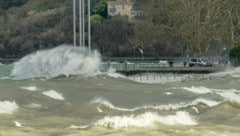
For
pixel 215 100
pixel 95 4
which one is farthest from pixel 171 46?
pixel 215 100

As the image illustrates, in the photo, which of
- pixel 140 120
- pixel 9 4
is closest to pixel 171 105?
pixel 140 120

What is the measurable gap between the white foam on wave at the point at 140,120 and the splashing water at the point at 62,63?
43.9m

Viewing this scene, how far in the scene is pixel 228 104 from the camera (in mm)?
32844

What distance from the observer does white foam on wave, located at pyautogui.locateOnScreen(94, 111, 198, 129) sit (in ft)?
68.1

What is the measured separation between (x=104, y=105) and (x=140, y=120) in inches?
493

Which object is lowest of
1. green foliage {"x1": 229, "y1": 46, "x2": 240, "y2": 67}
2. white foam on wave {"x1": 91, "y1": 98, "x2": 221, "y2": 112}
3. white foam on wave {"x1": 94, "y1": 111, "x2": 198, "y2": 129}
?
green foliage {"x1": 229, "y1": 46, "x2": 240, "y2": 67}

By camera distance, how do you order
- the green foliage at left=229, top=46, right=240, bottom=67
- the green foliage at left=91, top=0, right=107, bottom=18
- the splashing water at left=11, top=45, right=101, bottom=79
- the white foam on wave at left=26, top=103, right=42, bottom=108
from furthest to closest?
the green foliage at left=91, top=0, right=107, bottom=18, the green foliage at left=229, top=46, right=240, bottom=67, the splashing water at left=11, top=45, right=101, bottom=79, the white foam on wave at left=26, top=103, right=42, bottom=108

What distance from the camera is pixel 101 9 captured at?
148375 mm

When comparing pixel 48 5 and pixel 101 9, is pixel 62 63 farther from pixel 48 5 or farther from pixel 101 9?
→ pixel 48 5

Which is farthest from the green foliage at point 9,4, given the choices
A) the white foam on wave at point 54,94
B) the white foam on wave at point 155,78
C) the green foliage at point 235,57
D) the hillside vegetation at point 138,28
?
the white foam on wave at point 54,94

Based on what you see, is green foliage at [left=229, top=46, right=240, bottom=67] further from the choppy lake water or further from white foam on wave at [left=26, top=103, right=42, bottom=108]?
white foam on wave at [left=26, top=103, right=42, bottom=108]

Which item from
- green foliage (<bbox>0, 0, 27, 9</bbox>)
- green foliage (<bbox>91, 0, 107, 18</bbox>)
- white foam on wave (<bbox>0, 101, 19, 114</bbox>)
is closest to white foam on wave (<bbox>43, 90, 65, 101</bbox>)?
white foam on wave (<bbox>0, 101, 19, 114</bbox>)

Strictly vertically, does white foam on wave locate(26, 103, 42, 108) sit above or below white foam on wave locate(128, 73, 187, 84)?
above

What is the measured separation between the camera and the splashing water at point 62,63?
7162 centimetres
